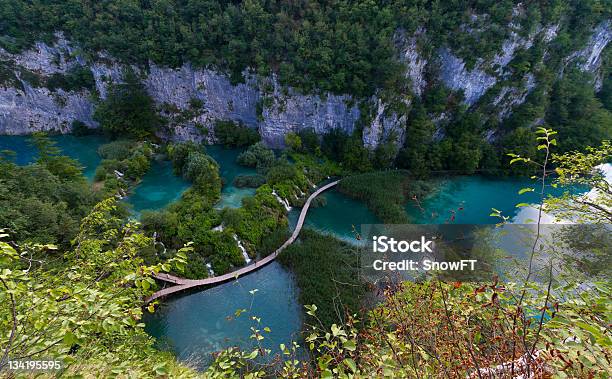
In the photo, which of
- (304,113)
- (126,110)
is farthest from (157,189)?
(304,113)

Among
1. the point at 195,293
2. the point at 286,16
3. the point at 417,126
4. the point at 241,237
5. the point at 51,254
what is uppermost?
the point at 286,16

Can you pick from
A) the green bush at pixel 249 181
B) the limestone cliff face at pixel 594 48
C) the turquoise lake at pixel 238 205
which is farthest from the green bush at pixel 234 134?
the limestone cliff face at pixel 594 48

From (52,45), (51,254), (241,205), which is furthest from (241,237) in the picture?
(52,45)

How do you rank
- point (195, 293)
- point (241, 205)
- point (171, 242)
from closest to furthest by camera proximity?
point (195, 293) < point (171, 242) < point (241, 205)

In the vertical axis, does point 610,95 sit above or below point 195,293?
above

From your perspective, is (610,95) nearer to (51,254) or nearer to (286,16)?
(286,16)

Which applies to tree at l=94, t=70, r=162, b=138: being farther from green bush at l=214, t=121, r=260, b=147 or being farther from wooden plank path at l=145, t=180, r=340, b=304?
wooden plank path at l=145, t=180, r=340, b=304

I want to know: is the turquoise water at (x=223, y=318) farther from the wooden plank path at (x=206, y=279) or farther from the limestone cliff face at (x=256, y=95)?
the limestone cliff face at (x=256, y=95)
